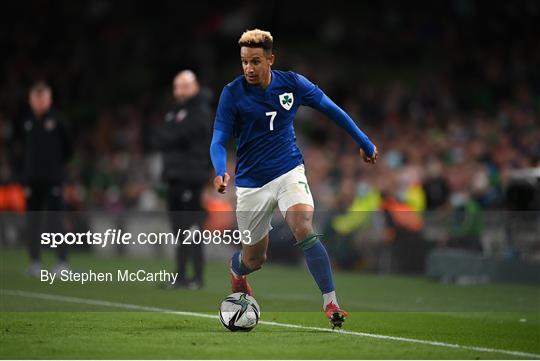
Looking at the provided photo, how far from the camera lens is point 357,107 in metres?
24.8

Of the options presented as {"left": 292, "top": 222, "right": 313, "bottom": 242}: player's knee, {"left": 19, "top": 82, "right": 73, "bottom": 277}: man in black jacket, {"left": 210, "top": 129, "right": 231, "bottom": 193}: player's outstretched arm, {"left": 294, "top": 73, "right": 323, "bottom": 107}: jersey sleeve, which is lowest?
{"left": 292, "top": 222, "right": 313, "bottom": 242}: player's knee

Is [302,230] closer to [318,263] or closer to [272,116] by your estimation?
[318,263]

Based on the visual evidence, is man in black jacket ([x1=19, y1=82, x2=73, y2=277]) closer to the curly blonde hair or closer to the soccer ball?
the soccer ball

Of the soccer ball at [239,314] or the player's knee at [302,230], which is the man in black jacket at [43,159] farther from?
the player's knee at [302,230]

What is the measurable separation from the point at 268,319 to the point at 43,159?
6.14m

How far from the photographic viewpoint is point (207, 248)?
19.4 m

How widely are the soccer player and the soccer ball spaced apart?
47 centimetres

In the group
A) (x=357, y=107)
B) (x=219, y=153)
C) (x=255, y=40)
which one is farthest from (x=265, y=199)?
(x=357, y=107)

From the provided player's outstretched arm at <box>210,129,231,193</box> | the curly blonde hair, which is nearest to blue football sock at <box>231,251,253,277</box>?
player's outstretched arm at <box>210,129,231,193</box>

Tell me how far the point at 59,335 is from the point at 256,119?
7.67 feet

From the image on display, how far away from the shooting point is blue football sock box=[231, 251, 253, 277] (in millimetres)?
10547

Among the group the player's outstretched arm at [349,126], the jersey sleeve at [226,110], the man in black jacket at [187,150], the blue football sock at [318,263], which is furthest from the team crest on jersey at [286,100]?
the man in black jacket at [187,150]

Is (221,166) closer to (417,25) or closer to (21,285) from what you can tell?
(21,285)

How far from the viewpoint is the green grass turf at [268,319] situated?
29.4 feet
